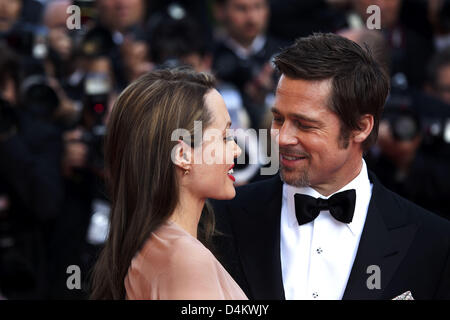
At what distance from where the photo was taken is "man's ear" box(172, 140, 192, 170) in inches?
91.2

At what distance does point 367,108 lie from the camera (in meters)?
2.79

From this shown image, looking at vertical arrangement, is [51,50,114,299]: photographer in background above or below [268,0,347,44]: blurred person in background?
below

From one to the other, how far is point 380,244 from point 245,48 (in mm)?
2943

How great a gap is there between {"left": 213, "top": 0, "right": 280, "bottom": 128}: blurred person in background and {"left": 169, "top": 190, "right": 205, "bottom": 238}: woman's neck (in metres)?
2.53

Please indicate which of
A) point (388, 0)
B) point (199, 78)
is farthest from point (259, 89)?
point (199, 78)

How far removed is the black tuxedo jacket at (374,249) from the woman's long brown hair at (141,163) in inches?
18.4

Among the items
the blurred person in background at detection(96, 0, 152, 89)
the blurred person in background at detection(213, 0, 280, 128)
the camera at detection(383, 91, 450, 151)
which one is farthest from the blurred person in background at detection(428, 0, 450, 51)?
the blurred person in background at detection(96, 0, 152, 89)

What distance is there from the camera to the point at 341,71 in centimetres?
274

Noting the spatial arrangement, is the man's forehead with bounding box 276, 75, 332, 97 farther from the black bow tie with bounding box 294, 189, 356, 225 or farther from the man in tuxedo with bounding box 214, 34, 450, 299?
the black bow tie with bounding box 294, 189, 356, 225

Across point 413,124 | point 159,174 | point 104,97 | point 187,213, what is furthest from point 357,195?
point 104,97

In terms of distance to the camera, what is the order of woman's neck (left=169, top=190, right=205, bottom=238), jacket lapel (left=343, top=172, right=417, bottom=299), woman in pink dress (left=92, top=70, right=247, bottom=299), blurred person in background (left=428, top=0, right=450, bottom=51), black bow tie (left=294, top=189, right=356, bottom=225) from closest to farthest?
woman in pink dress (left=92, top=70, right=247, bottom=299) → woman's neck (left=169, top=190, right=205, bottom=238) → jacket lapel (left=343, top=172, right=417, bottom=299) → black bow tie (left=294, top=189, right=356, bottom=225) → blurred person in background (left=428, top=0, right=450, bottom=51)

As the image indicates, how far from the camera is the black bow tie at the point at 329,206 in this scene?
268cm

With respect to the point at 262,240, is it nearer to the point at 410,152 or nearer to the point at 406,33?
the point at 410,152

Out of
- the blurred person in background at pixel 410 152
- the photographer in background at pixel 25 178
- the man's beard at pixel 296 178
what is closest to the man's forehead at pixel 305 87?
the man's beard at pixel 296 178
